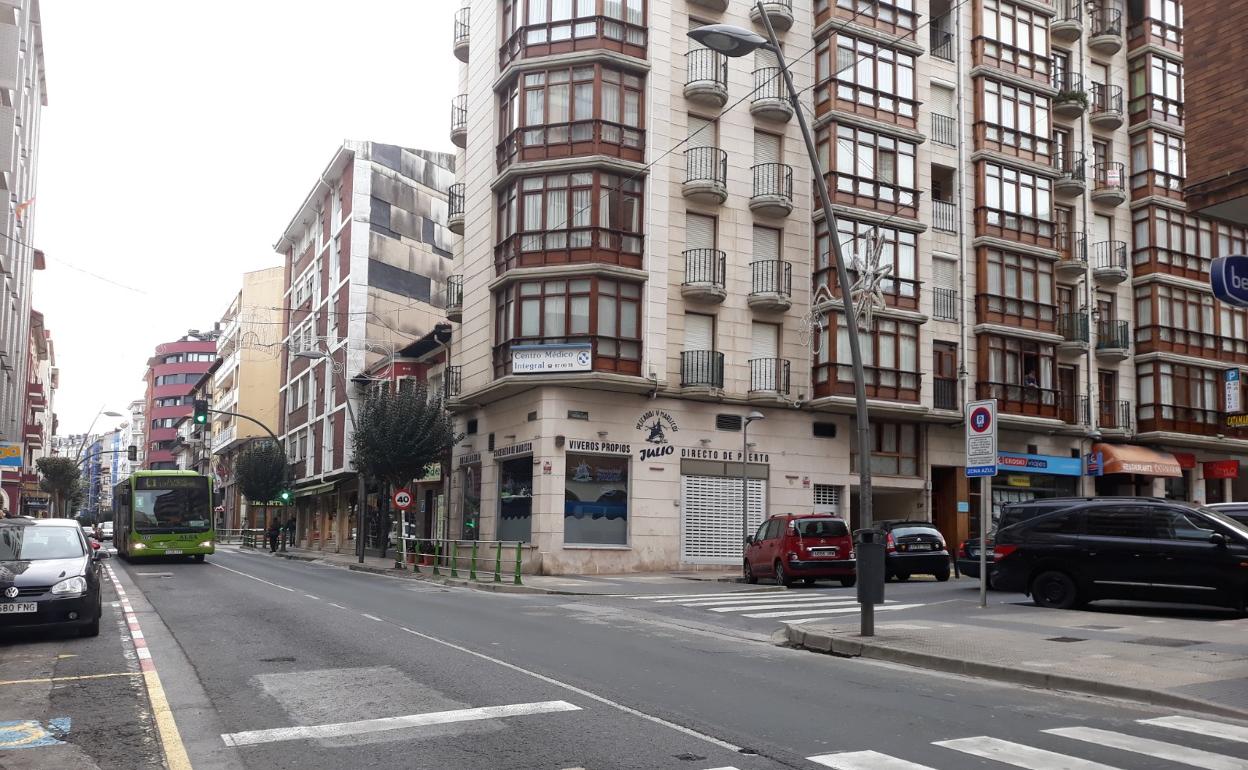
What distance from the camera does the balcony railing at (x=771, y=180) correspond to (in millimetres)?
32812

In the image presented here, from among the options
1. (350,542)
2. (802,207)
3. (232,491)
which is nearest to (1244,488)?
(802,207)

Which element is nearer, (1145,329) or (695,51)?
(695,51)

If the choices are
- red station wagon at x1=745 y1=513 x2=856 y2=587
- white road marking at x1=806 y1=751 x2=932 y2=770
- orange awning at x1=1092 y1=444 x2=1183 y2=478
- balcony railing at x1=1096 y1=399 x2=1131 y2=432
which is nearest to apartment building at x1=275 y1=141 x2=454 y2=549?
red station wagon at x1=745 y1=513 x2=856 y2=587

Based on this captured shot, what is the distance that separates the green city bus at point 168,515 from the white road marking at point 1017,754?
3014 centimetres

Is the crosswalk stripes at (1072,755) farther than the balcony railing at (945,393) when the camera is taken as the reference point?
No

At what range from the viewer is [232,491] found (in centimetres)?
8225

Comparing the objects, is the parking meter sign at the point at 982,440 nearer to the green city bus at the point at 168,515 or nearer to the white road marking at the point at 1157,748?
the white road marking at the point at 1157,748

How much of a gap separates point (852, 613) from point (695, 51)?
20.7 metres

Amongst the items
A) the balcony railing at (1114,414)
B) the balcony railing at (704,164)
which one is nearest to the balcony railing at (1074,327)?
the balcony railing at (1114,414)

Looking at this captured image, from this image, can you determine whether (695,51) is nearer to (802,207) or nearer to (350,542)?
(802,207)

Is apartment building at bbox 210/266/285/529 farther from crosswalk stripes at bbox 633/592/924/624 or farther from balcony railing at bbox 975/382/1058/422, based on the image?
crosswalk stripes at bbox 633/592/924/624

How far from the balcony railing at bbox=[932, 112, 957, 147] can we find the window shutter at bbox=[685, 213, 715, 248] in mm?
9775

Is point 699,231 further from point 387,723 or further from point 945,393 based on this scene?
point 387,723

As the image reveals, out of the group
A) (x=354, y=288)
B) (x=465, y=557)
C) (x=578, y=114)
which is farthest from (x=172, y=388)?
(x=578, y=114)
